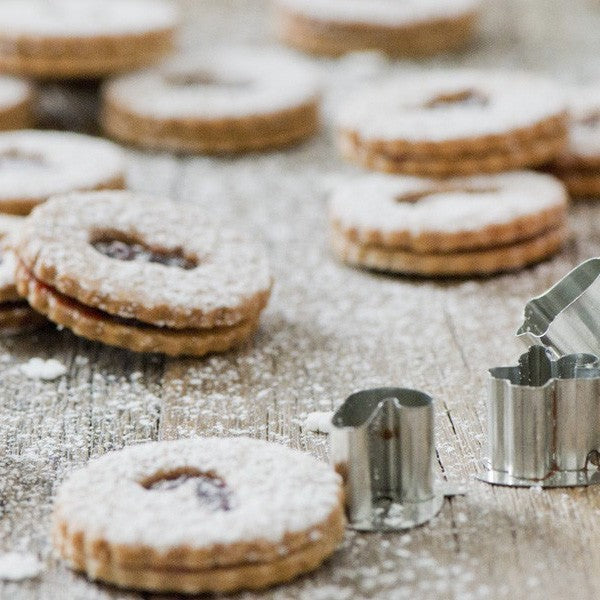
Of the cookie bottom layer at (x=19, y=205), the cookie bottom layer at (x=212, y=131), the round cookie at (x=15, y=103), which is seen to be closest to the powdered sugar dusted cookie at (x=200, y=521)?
the cookie bottom layer at (x=19, y=205)

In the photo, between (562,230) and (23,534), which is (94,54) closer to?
(562,230)

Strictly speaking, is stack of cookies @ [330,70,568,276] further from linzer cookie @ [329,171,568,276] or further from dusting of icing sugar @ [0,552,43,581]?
dusting of icing sugar @ [0,552,43,581]

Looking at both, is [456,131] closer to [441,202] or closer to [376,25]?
[441,202]

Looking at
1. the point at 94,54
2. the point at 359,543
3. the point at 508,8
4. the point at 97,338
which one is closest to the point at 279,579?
the point at 359,543

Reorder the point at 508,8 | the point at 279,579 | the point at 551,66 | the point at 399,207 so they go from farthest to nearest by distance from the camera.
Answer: the point at 508,8, the point at 551,66, the point at 399,207, the point at 279,579

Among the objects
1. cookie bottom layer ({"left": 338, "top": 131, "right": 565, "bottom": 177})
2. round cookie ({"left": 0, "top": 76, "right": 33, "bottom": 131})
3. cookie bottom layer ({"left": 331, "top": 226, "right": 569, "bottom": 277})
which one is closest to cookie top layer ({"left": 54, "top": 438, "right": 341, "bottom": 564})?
cookie bottom layer ({"left": 331, "top": 226, "right": 569, "bottom": 277})

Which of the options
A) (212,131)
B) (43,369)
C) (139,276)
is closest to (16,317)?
(43,369)

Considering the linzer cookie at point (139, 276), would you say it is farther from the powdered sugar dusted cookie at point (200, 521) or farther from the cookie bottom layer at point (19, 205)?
the powdered sugar dusted cookie at point (200, 521)
